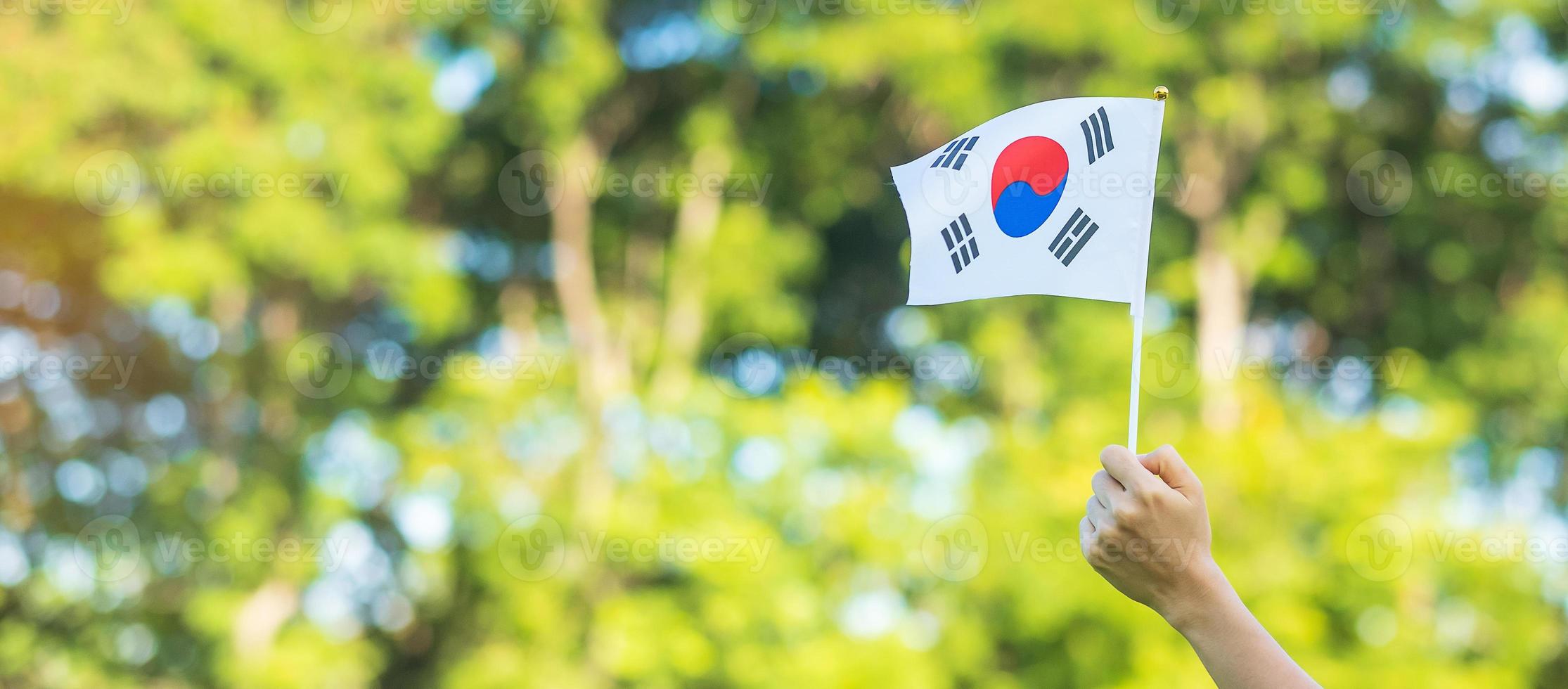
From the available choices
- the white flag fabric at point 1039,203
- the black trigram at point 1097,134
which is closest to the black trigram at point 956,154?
the white flag fabric at point 1039,203

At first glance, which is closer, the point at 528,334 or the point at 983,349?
the point at 983,349

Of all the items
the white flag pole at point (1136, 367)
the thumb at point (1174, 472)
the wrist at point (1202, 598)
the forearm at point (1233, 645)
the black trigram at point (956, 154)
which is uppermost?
the black trigram at point (956, 154)

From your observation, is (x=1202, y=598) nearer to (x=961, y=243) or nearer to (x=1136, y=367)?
(x=1136, y=367)

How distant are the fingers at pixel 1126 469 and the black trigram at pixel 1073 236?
0.87 meters

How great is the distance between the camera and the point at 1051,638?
9148 mm

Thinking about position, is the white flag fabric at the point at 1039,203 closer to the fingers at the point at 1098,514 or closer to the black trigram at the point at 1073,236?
the black trigram at the point at 1073,236

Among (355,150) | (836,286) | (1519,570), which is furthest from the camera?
(836,286)

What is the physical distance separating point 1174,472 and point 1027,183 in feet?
3.42

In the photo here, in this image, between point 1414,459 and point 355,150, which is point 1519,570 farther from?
point 355,150

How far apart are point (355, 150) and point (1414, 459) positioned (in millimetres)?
8374

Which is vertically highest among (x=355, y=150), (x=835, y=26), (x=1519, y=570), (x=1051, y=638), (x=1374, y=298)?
(x=835, y=26)

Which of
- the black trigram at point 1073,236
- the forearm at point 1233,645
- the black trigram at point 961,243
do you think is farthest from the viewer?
the black trigram at point 961,243

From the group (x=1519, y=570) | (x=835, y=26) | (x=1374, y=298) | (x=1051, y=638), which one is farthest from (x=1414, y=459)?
(x=835, y=26)

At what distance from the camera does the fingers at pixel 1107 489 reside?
159cm
